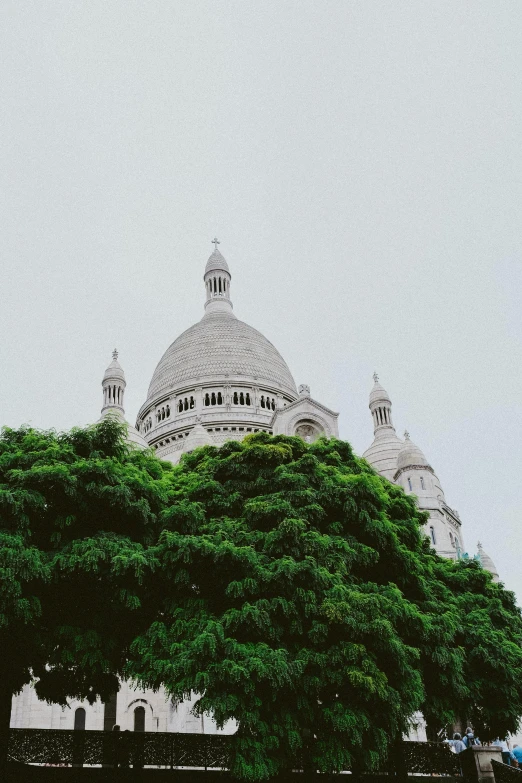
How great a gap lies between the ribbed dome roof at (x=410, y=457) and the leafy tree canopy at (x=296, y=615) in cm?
2417

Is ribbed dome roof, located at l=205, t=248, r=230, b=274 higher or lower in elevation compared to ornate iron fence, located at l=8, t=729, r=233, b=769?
higher

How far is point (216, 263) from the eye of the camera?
76000mm

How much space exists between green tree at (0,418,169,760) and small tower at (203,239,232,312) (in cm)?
5518

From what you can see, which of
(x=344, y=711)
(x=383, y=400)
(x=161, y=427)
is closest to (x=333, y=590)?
(x=344, y=711)

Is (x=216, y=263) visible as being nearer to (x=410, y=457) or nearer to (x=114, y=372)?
(x=114, y=372)

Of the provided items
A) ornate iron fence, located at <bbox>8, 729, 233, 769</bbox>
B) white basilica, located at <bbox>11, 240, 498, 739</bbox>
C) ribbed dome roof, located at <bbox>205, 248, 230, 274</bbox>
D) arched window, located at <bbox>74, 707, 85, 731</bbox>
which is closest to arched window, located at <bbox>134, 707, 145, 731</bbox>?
white basilica, located at <bbox>11, 240, 498, 739</bbox>

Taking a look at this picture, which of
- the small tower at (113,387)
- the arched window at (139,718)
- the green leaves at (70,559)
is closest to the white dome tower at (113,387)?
the small tower at (113,387)

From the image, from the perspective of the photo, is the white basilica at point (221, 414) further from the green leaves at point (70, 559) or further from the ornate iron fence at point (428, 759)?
the green leaves at point (70, 559)

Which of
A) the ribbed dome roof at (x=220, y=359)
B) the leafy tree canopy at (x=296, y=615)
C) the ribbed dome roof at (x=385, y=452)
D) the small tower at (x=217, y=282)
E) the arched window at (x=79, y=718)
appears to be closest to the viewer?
the leafy tree canopy at (x=296, y=615)

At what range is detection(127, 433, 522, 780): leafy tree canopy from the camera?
15.8 metres

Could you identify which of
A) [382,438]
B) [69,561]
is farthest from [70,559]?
[382,438]

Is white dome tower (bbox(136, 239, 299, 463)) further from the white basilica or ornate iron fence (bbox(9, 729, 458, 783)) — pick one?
ornate iron fence (bbox(9, 729, 458, 783))

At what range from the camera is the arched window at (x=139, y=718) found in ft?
117

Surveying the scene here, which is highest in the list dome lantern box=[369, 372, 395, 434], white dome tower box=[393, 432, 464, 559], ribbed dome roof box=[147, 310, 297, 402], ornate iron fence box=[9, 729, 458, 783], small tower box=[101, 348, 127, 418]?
ribbed dome roof box=[147, 310, 297, 402]
